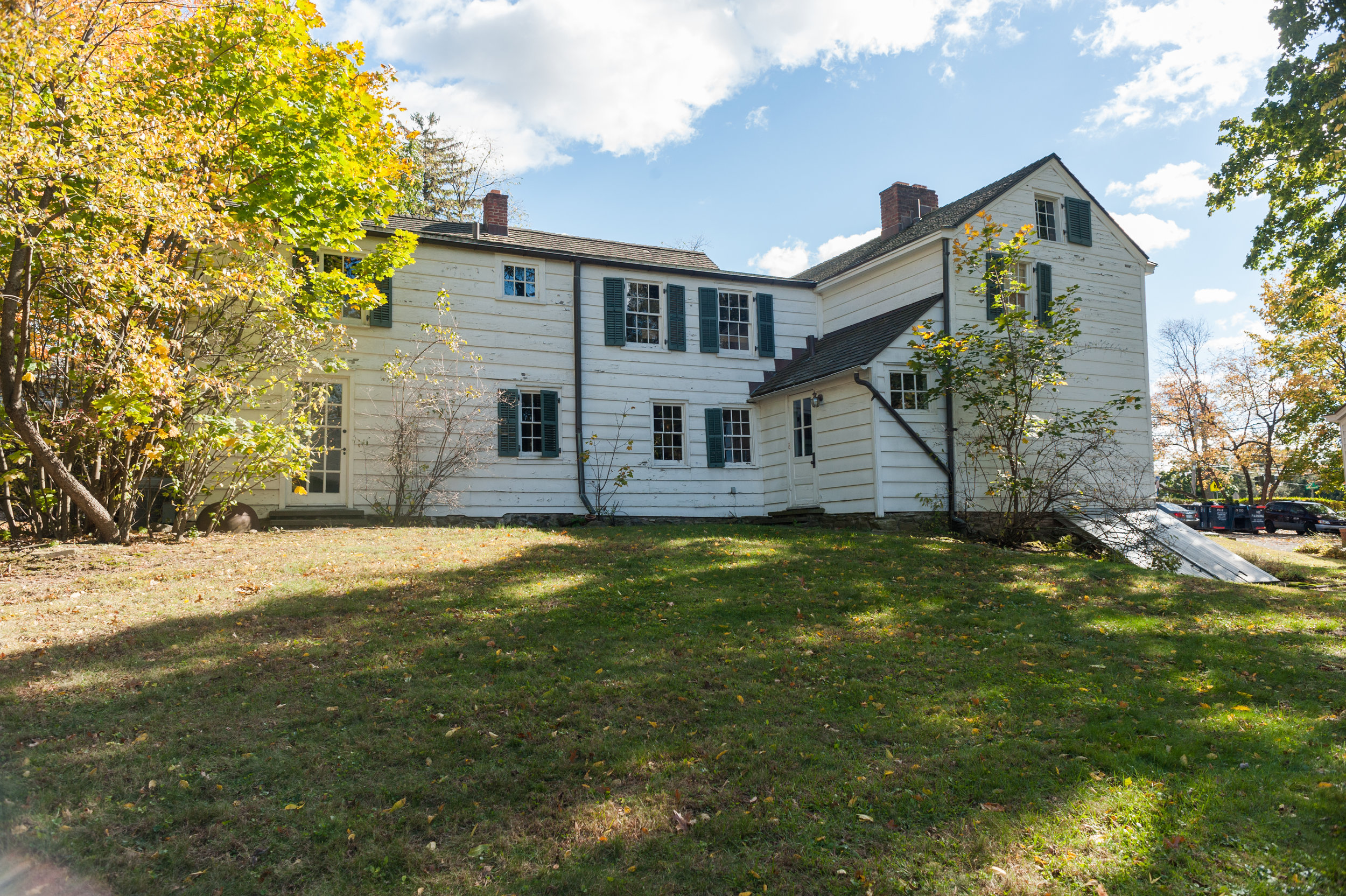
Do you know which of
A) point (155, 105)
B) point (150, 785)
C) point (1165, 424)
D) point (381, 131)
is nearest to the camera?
point (150, 785)

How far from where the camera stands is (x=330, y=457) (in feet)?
44.8

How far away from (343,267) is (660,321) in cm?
613

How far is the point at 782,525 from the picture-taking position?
1570 centimetres

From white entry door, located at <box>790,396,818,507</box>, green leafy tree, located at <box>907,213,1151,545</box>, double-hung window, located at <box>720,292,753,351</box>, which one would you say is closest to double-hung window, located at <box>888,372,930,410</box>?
green leafy tree, located at <box>907,213,1151,545</box>

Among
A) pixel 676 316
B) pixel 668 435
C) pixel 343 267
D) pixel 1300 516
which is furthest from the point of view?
pixel 1300 516

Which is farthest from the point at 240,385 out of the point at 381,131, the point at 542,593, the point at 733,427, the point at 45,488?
the point at 733,427

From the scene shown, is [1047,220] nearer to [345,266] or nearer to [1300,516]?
[345,266]

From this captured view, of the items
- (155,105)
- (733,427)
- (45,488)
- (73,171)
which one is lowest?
(45,488)

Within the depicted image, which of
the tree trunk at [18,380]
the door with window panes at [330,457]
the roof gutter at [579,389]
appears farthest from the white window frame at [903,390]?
the tree trunk at [18,380]

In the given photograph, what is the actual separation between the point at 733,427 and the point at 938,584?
8268 mm

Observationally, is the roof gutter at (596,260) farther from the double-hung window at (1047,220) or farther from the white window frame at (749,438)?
the double-hung window at (1047,220)

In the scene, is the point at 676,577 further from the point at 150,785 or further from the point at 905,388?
the point at 905,388

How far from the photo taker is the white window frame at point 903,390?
14.0m

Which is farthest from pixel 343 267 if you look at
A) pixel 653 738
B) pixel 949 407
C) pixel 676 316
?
pixel 653 738
